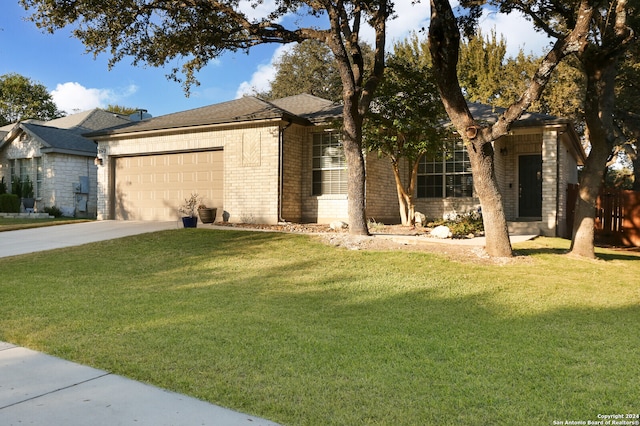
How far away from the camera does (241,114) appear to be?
51.4 ft

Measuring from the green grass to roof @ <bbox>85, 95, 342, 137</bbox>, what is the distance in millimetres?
6819

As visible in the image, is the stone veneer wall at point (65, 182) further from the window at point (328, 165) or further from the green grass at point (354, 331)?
the green grass at point (354, 331)

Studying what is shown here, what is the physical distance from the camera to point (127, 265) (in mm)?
9039

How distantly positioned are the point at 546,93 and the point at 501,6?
18300mm

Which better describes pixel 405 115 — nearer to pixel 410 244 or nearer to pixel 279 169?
pixel 279 169

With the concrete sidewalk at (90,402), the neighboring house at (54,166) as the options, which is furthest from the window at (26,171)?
the concrete sidewalk at (90,402)

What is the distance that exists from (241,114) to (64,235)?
6.39 metres

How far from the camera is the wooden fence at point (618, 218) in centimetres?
1480

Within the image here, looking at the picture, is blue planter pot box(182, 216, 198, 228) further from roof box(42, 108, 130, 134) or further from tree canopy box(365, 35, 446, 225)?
roof box(42, 108, 130, 134)

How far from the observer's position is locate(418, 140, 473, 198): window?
625 inches

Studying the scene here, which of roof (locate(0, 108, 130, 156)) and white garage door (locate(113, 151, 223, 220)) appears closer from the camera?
white garage door (locate(113, 151, 223, 220))

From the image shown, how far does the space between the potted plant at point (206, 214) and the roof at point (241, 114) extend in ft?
9.01

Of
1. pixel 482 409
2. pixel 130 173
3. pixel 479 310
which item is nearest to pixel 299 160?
pixel 130 173

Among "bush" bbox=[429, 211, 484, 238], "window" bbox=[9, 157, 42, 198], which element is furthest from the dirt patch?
"window" bbox=[9, 157, 42, 198]
